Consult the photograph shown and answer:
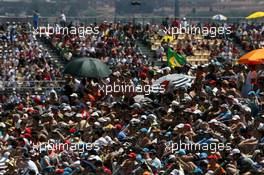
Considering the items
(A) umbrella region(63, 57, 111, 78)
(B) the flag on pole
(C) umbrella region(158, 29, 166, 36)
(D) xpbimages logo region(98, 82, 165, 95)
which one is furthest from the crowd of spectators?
(C) umbrella region(158, 29, 166, 36)

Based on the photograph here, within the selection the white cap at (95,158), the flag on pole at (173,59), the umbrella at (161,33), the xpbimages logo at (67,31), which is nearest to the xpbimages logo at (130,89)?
the flag on pole at (173,59)

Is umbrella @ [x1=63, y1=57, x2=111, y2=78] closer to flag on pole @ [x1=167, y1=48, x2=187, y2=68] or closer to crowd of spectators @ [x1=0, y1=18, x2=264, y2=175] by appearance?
crowd of spectators @ [x1=0, y1=18, x2=264, y2=175]

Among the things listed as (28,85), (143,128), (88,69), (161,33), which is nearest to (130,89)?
(88,69)

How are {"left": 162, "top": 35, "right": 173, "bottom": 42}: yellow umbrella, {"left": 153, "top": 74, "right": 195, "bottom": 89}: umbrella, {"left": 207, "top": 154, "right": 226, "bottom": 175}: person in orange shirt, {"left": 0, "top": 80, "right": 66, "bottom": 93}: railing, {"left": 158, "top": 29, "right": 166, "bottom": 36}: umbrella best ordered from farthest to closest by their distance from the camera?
{"left": 158, "top": 29, "right": 166, "bottom": 36}: umbrella → {"left": 162, "top": 35, "right": 173, "bottom": 42}: yellow umbrella → {"left": 0, "top": 80, "right": 66, "bottom": 93}: railing → {"left": 153, "top": 74, "right": 195, "bottom": 89}: umbrella → {"left": 207, "top": 154, "right": 226, "bottom": 175}: person in orange shirt

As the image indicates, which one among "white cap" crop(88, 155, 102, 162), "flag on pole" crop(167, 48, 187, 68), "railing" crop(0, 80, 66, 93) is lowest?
"railing" crop(0, 80, 66, 93)

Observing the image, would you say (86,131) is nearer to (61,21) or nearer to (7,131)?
(7,131)

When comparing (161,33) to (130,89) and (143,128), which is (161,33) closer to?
(130,89)
